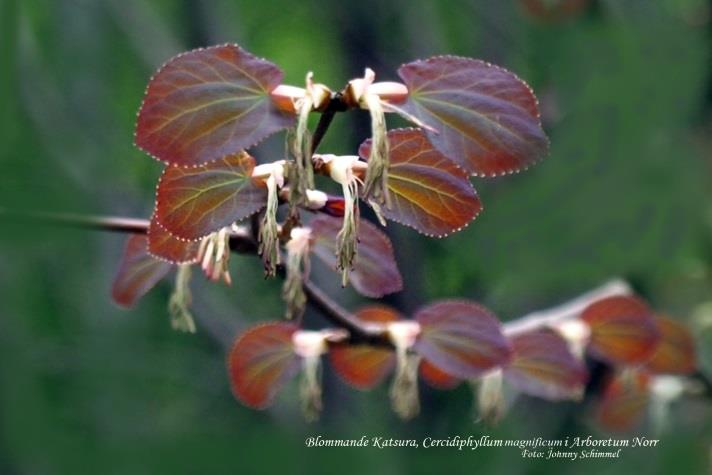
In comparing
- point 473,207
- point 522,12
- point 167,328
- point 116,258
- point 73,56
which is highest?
point 473,207

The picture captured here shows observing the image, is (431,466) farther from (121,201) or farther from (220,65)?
(220,65)

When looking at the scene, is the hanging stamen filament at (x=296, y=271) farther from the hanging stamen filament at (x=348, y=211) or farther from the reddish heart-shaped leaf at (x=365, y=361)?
the reddish heart-shaped leaf at (x=365, y=361)

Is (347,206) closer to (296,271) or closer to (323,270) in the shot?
(296,271)

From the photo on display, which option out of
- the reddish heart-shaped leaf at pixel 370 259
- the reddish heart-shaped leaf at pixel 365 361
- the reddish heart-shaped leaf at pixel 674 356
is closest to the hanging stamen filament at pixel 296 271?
the reddish heart-shaped leaf at pixel 370 259

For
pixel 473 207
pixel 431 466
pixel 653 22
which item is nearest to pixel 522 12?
pixel 653 22

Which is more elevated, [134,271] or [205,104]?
[205,104]

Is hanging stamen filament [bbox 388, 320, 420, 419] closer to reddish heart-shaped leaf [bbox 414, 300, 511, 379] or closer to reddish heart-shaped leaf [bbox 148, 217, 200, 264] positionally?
reddish heart-shaped leaf [bbox 414, 300, 511, 379]

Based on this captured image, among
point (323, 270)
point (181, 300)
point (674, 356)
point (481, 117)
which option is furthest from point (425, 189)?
point (323, 270)
